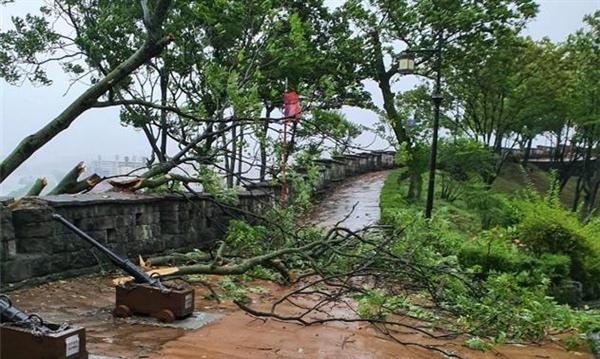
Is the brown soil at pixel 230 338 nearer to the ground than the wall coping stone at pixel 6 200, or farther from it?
nearer to the ground

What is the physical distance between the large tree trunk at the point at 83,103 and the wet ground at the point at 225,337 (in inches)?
51.1

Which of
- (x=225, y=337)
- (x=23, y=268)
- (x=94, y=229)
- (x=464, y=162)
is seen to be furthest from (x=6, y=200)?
(x=464, y=162)

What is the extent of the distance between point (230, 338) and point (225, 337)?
0.15 ft

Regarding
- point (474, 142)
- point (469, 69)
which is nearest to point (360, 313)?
point (474, 142)

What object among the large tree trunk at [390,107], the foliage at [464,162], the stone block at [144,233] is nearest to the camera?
the stone block at [144,233]

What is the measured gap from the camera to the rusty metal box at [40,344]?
2904 mm

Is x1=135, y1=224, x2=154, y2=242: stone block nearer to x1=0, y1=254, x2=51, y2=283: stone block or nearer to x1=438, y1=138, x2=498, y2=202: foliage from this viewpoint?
x1=0, y1=254, x2=51, y2=283: stone block

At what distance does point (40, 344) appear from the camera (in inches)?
115

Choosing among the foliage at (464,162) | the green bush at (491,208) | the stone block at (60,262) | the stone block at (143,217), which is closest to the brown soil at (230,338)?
the stone block at (60,262)

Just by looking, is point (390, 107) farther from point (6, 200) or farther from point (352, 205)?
point (6, 200)

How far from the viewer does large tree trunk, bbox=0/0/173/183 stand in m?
5.23

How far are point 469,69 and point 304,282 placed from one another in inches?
543

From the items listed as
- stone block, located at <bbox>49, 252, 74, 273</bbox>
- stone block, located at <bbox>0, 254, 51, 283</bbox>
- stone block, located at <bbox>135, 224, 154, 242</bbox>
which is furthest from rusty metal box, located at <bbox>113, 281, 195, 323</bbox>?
stone block, located at <bbox>135, 224, 154, 242</bbox>

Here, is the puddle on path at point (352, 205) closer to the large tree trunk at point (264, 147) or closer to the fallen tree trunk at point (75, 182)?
the large tree trunk at point (264, 147)
